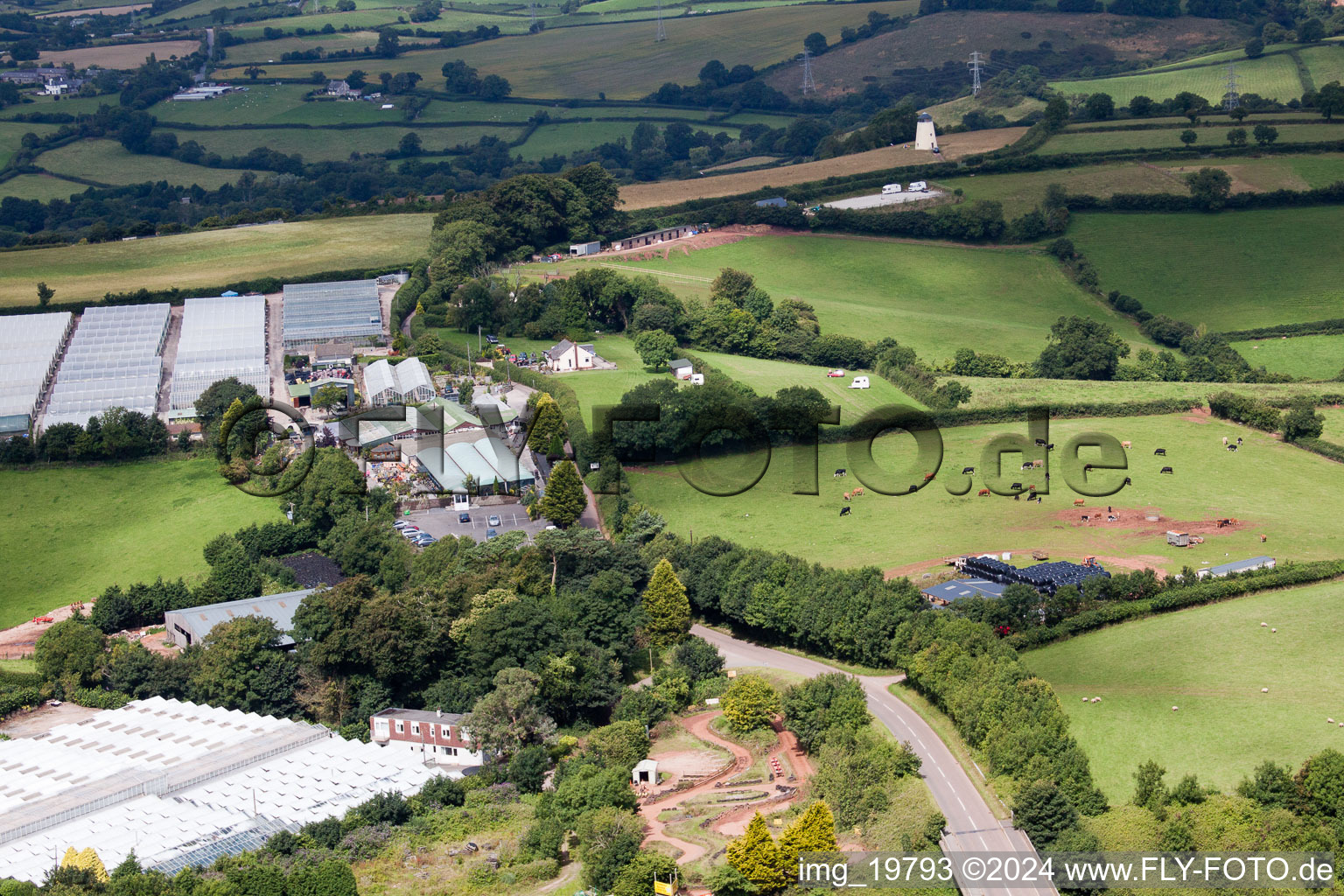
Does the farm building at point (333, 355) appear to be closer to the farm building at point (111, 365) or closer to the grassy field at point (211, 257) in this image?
the farm building at point (111, 365)

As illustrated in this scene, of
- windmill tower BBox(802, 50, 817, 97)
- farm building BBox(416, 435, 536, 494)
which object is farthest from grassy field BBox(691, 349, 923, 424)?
windmill tower BBox(802, 50, 817, 97)

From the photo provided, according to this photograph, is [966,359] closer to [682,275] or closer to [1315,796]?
[682,275]

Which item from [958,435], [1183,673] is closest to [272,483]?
[958,435]

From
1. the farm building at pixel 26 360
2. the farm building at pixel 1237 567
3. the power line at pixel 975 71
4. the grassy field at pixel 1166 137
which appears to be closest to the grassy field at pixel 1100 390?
the farm building at pixel 1237 567

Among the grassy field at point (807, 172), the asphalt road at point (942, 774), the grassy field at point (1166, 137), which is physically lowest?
the asphalt road at point (942, 774)

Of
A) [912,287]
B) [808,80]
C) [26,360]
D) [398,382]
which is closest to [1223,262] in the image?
[912,287]
